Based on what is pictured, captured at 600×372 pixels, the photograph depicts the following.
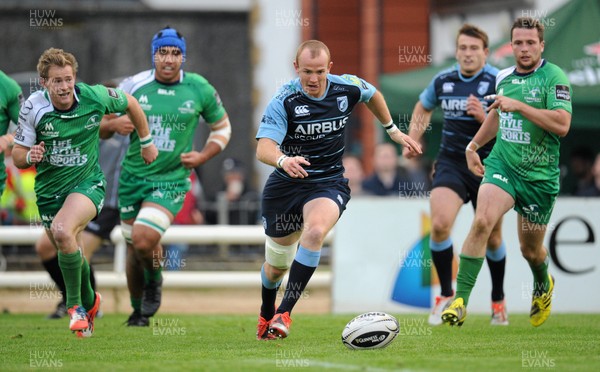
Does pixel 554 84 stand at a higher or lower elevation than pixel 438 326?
higher

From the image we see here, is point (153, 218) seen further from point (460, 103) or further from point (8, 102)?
point (460, 103)

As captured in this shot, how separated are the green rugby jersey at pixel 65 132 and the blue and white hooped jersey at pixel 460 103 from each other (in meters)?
3.30

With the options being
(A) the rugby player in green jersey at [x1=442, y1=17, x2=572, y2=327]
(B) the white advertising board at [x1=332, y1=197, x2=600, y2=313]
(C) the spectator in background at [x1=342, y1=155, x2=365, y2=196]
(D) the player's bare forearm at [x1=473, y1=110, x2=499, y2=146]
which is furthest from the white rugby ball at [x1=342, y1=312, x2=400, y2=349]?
(C) the spectator in background at [x1=342, y1=155, x2=365, y2=196]

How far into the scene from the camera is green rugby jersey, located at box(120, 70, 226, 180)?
37.9 ft

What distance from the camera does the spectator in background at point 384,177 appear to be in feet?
56.4

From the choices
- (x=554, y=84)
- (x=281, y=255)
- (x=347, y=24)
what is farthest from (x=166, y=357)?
(x=347, y=24)

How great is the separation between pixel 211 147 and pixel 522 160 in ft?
10.9

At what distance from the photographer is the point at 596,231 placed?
14945mm

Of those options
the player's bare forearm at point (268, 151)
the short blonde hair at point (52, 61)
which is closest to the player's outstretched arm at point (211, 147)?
the short blonde hair at point (52, 61)

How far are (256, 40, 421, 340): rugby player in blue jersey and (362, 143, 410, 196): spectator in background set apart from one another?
7.08m

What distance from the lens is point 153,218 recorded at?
37.0 ft

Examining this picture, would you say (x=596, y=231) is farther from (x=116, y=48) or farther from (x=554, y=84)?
(x=116, y=48)

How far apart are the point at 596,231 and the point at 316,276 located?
3.67 meters

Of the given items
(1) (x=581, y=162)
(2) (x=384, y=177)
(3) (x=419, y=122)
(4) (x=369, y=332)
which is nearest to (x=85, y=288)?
(4) (x=369, y=332)
